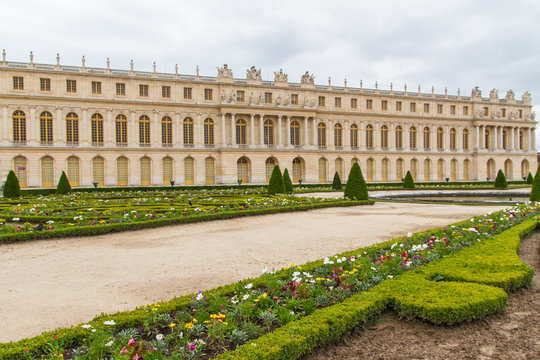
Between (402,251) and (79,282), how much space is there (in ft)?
19.8

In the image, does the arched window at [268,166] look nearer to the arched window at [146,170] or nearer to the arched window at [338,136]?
Result: the arched window at [338,136]

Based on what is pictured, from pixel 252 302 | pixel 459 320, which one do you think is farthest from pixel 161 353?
pixel 459 320

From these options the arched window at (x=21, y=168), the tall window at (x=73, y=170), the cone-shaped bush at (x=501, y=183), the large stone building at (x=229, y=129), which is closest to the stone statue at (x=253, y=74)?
the large stone building at (x=229, y=129)

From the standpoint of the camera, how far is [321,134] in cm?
4797

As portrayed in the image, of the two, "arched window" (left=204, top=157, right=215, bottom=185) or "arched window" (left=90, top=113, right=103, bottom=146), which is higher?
"arched window" (left=90, top=113, right=103, bottom=146)

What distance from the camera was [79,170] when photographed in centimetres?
3888

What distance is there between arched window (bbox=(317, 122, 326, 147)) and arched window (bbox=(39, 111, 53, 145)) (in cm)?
3070

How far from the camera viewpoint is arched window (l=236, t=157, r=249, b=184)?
4419 centimetres

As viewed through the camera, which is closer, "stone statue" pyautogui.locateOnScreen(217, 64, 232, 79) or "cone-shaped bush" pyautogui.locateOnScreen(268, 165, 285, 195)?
"cone-shaped bush" pyautogui.locateOnScreen(268, 165, 285, 195)

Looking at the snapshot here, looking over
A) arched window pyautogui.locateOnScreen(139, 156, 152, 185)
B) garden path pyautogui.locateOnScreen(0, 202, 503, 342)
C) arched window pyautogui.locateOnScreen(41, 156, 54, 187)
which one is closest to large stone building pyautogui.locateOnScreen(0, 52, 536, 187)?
arched window pyautogui.locateOnScreen(41, 156, 54, 187)

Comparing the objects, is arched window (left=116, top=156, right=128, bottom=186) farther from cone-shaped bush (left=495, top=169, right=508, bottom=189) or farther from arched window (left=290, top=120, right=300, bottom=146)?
cone-shaped bush (left=495, top=169, right=508, bottom=189)

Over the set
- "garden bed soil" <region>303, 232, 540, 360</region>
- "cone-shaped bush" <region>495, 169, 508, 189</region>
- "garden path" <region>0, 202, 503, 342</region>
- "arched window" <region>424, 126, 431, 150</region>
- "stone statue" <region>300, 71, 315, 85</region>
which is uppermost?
"stone statue" <region>300, 71, 315, 85</region>

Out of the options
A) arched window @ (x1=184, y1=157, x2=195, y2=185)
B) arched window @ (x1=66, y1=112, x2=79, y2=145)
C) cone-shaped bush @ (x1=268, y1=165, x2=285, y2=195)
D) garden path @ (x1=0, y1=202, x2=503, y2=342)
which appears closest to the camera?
garden path @ (x1=0, y1=202, x2=503, y2=342)

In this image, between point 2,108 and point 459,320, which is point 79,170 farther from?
point 459,320
